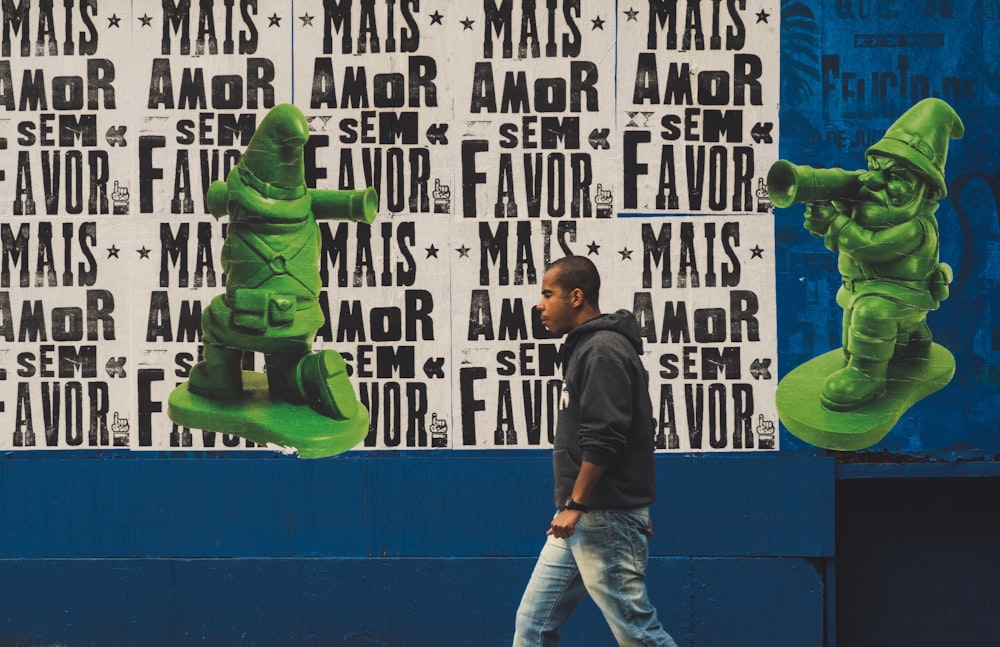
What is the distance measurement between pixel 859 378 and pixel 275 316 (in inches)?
119

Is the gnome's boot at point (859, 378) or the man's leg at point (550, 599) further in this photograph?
the gnome's boot at point (859, 378)

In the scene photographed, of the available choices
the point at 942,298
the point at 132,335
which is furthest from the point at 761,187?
the point at 132,335

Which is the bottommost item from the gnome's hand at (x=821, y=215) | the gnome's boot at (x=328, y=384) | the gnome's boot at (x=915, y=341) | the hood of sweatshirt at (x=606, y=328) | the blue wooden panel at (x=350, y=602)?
the blue wooden panel at (x=350, y=602)

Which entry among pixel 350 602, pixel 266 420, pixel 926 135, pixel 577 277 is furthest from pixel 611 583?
pixel 926 135

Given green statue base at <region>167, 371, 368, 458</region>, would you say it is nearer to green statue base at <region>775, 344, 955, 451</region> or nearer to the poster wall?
the poster wall


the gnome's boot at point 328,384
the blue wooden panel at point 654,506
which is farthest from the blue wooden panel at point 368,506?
the gnome's boot at point 328,384

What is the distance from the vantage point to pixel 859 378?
19.9 feet

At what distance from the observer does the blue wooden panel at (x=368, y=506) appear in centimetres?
607

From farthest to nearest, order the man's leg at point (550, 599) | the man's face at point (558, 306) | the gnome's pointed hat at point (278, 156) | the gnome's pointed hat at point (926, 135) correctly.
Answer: the gnome's pointed hat at point (278, 156) → the gnome's pointed hat at point (926, 135) → the man's face at point (558, 306) → the man's leg at point (550, 599)

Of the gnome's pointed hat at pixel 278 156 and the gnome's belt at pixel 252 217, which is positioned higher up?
the gnome's pointed hat at pixel 278 156

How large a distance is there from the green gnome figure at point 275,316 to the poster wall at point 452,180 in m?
0.08

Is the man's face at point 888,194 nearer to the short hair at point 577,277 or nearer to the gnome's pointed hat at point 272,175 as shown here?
the short hair at point 577,277

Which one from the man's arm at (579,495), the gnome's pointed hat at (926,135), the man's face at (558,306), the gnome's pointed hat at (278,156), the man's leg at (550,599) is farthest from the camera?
the gnome's pointed hat at (278,156)

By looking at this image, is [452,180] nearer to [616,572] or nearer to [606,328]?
[606,328]
